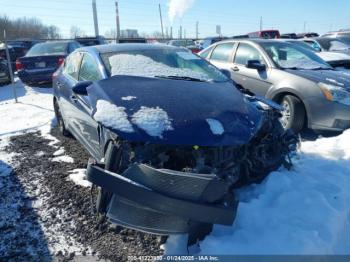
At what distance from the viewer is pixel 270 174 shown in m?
3.39

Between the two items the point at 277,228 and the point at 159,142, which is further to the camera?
the point at 277,228

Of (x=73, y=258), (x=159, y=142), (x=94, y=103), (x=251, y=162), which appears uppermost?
(x=94, y=103)

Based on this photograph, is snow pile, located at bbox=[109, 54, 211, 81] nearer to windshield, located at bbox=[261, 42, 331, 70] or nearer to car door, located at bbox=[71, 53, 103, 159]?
car door, located at bbox=[71, 53, 103, 159]

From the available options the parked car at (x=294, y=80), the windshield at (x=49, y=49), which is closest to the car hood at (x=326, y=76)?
the parked car at (x=294, y=80)

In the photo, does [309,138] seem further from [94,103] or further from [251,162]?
[94,103]

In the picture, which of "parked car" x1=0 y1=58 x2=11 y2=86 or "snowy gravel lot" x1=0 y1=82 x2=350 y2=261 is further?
"parked car" x1=0 y1=58 x2=11 y2=86

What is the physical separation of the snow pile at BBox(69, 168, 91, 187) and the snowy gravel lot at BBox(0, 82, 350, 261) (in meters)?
0.01

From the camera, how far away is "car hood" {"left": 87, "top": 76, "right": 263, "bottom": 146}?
8.43 ft

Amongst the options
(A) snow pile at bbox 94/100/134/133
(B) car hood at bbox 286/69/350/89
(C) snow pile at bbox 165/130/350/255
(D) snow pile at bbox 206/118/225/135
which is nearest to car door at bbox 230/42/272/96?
(B) car hood at bbox 286/69/350/89

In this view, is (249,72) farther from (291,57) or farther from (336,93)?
(336,93)

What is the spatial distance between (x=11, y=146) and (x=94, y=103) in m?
3.09

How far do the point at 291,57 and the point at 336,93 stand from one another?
1.49 m

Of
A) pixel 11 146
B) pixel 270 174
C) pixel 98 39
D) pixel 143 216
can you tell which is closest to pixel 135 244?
pixel 143 216

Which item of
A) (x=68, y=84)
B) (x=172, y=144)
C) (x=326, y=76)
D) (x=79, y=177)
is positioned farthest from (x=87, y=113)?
(x=326, y=76)
